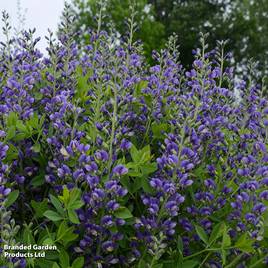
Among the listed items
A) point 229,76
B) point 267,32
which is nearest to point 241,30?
point 267,32

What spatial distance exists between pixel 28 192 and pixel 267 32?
25.9 m

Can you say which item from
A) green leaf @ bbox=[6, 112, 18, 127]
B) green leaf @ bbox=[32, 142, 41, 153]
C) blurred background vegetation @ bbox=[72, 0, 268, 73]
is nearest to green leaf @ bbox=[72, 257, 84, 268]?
green leaf @ bbox=[32, 142, 41, 153]

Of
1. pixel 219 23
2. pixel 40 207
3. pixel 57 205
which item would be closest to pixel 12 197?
pixel 40 207

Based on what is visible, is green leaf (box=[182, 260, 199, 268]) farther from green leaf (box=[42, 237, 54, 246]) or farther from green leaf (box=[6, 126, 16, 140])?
green leaf (box=[6, 126, 16, 140])

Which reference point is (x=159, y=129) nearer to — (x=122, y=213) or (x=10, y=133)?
(x=122, y=213)

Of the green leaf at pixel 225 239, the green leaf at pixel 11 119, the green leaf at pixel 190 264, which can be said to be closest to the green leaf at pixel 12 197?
the green leaf at pixel 11 119

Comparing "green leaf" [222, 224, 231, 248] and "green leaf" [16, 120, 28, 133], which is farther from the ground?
"green leaf" [16, 120, 28, 133]

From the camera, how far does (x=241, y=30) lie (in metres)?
26.5

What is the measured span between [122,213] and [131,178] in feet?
1.46

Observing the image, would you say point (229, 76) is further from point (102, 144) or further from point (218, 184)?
point (102, 144)

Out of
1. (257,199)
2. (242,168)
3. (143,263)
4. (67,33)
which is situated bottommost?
(143,263)

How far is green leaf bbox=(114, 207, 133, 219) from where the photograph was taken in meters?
2.20

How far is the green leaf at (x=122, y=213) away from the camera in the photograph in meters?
2.20

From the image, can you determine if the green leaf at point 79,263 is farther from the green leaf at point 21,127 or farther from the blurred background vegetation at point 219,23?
the blurred background vegetation at point 219,23
